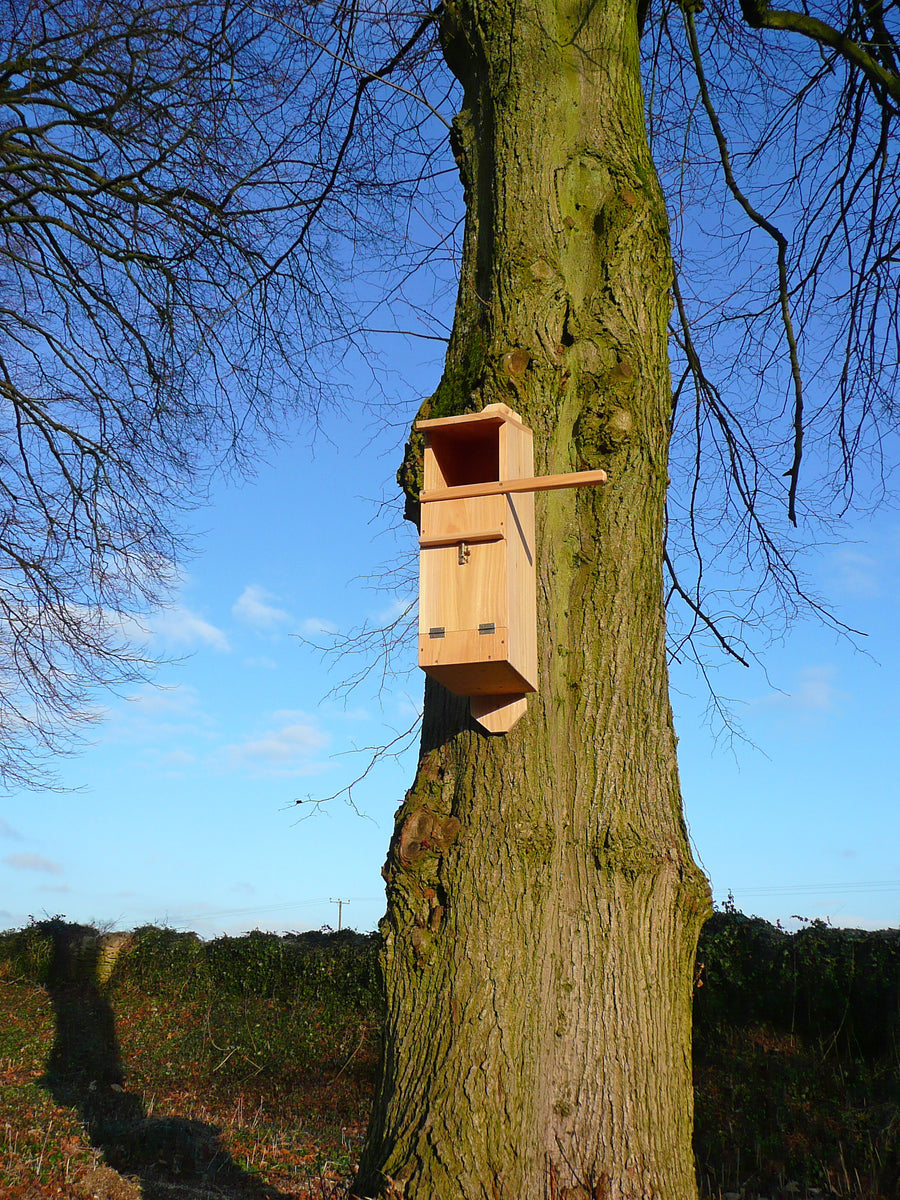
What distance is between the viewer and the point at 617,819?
8.97 feet

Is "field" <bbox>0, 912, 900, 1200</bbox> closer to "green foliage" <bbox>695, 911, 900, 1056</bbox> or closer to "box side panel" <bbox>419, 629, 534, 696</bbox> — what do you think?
"green foliage" <bbox>695, 911, 900, 1056</bbox>

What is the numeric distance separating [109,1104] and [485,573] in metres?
7.68

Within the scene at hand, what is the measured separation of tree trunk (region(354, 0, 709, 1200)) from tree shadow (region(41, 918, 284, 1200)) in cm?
368

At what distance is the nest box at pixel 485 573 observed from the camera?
8.71 feet

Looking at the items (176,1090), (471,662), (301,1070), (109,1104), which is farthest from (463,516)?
(176,1090)

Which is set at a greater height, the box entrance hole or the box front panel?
the box entrance hole

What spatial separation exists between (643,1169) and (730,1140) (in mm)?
4868

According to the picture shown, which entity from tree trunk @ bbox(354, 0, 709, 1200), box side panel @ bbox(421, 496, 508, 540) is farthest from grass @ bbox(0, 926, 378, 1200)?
box side panel @ bbox(421, 496, 508, 540)

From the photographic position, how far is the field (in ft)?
19.4

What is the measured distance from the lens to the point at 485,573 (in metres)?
2.75

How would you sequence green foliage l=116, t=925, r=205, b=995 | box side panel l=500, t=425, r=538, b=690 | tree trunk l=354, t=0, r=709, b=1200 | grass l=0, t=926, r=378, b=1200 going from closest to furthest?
tree trunk l=354, t=0, r=709, b=1200 → box side panel l=500, t=425, r=538, b=690 → grass l=0, t=926, r=378, b=1200 → green foliage l=116, t=925, r=205, b=995

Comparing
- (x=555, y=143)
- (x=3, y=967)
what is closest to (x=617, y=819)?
(x=555, y=143)

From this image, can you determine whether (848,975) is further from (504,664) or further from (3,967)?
(3,967)

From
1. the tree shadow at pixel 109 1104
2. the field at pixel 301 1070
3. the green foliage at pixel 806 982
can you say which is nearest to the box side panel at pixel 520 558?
the field at pixel 301 1070
